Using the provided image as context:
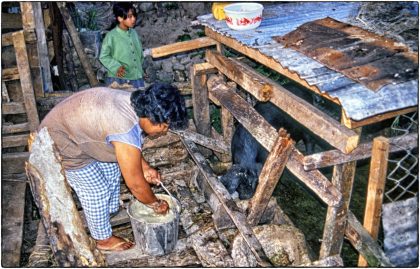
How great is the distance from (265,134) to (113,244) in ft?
6.32

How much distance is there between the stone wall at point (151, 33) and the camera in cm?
1037

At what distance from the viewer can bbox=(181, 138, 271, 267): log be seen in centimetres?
410

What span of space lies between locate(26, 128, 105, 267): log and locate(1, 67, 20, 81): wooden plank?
10.5 ft

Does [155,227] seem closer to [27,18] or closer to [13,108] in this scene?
[13,108]

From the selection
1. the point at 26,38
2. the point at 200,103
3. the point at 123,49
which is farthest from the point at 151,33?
the point at 200,103

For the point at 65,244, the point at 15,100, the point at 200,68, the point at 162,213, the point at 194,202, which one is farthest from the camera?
the point at 15,100

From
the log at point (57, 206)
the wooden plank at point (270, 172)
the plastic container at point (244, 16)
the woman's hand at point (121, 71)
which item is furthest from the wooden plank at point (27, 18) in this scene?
the wooden plank at point (270, 172)

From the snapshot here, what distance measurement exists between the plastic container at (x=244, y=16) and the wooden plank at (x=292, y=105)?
50cm

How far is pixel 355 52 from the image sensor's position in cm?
385

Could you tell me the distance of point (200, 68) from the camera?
6.01 m

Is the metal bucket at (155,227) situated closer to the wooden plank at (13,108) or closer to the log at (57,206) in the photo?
the log at (57,206)

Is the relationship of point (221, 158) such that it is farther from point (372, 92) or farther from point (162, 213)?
point (372, 92)

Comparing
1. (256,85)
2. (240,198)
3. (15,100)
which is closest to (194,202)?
(240,198)

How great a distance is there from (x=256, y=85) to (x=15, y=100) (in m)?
4.35
